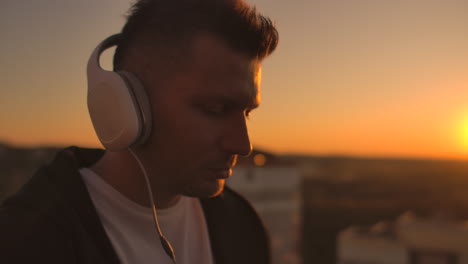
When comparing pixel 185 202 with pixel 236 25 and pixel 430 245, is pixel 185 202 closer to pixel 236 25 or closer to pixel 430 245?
pixel 236 25

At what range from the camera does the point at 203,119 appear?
0.69 metres

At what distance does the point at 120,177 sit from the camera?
0.78 meters

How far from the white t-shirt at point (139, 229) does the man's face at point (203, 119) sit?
0.10 meters

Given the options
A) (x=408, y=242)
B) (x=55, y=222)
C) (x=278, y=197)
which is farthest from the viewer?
(x=278, y=197)

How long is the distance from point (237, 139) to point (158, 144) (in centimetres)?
13

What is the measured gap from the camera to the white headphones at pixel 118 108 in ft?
2.26

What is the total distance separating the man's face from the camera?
2.27 feet

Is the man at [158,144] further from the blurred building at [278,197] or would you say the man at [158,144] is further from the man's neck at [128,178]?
the blurred building at [278,197]

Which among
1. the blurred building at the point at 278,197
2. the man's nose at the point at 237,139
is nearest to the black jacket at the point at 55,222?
the man's nose at the point at 237,139

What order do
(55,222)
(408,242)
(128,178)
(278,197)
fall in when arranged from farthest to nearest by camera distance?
(278,197)
(408,242)
(128,178)
(55,222)

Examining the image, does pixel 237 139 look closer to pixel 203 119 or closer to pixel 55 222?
pixel 203 119

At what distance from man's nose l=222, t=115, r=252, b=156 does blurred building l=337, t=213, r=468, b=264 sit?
175 centimetres

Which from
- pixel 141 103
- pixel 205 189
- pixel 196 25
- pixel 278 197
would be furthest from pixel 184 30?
pixel 278 197

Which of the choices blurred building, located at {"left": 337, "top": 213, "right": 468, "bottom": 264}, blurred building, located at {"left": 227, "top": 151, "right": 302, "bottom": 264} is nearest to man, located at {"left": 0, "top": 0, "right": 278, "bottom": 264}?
blurred building, located at {"left": 337, "top": 213, "right": 468, "bottom": 264}
